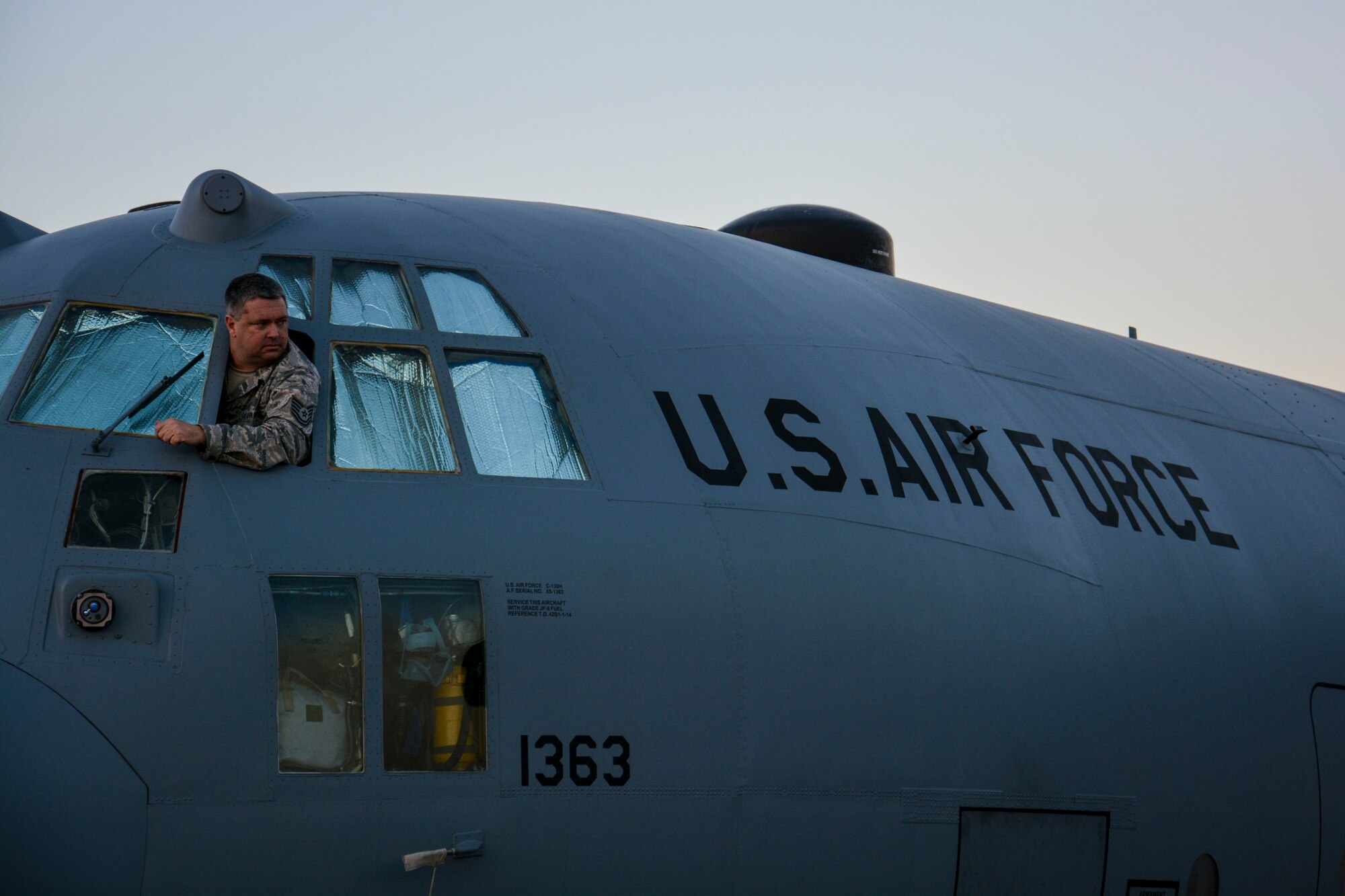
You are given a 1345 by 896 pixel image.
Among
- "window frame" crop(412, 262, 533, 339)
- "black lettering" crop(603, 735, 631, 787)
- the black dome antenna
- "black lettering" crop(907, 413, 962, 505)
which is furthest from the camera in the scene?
the black dome antenna

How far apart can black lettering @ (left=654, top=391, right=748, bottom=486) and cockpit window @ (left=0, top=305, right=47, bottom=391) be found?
3.23 meters

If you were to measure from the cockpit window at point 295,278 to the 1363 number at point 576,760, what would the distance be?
100 inches

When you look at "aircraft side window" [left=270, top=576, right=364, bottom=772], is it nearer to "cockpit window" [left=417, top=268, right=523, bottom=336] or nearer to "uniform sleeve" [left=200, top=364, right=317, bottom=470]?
"uniform sleeve" [left=200, top=364, right=317, bottom=470]

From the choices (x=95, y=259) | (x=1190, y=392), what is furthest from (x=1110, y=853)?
(x=95, y=259)

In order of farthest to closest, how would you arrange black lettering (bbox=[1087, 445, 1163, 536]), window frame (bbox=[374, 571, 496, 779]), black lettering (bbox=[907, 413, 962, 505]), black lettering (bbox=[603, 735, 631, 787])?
1. black lettering (bbox=[1087, 445, 1163, 536])
2. black lettering (bbox=[907, 413, 962, 505])
3. black lettering (bbox=[603, 735, 631, 787])
4. window frame (bbox=[374, 571, 496, 779])

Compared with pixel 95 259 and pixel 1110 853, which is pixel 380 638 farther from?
pixel 1110 853

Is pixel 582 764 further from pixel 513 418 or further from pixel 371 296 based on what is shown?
pixel 371 296

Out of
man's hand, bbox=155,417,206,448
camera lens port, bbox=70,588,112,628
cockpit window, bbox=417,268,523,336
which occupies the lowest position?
camera lens port, bbox=70,588,112,628

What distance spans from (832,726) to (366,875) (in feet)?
8.18

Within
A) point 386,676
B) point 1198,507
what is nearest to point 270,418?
point 386,676

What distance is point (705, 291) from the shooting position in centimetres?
862

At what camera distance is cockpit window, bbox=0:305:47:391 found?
6500mm

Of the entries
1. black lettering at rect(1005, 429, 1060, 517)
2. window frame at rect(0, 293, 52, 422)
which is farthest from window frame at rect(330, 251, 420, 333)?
black lettering at rect(1005, 429, 1060, 517)

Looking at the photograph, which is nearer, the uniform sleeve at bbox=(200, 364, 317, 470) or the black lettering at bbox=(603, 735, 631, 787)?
the uniform sleeve at bbox=(200, 364, 317, 470)
